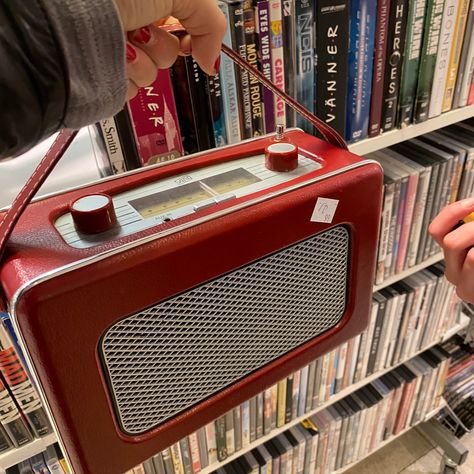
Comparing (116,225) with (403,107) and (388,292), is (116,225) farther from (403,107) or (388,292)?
→ (388,292)

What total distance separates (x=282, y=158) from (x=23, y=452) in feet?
1.92

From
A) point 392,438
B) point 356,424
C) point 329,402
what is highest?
point 329,402

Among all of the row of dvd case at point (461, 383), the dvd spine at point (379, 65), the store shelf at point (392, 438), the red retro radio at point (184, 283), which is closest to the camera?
the red retro radio at point (184, 283)

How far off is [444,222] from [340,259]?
0.16 metres

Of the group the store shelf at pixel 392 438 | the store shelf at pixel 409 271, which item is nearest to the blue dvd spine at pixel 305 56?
the store shelf at pixel 409 271

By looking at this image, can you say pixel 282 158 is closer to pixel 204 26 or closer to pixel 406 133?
pixel 204 26

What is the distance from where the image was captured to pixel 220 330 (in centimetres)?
50

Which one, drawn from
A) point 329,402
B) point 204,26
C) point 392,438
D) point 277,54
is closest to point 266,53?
point 277,54

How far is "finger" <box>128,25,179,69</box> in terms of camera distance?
416mm

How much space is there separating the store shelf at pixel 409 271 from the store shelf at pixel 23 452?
2.25ft

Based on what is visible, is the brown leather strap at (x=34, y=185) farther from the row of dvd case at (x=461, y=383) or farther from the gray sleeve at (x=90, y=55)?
the row of dvd case at (x=461, y=383)

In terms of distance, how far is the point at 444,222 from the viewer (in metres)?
0.62

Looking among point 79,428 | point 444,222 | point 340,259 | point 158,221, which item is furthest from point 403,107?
point 79,428

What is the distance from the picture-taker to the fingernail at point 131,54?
1.36ft
